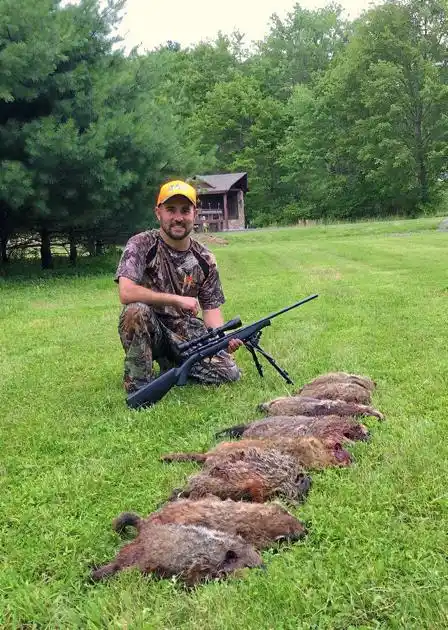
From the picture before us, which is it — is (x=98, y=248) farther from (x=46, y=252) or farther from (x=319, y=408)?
(x=319, y=408)

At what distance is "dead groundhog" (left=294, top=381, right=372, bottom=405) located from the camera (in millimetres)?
4469

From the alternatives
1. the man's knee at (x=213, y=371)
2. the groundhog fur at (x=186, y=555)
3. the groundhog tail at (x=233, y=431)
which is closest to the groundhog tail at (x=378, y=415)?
the groundhog tail at (x=233, y=431)

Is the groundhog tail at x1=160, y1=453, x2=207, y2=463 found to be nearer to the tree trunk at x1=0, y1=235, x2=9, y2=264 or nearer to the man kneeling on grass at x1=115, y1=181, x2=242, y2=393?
the man kneeling on grass at x1=115, y1=181, x2=242, y2=393

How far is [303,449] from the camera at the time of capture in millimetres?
3463

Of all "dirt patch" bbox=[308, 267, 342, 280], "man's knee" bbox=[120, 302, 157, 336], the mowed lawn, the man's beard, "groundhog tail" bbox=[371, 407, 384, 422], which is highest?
the man's beard

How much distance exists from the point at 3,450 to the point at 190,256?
2267 mm

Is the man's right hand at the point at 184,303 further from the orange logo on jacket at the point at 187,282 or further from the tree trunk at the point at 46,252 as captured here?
the tree trunk at the point at 46,252

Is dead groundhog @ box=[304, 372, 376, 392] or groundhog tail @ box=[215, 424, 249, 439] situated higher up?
dead groundhog @ box=[304, 372, 376, 392]

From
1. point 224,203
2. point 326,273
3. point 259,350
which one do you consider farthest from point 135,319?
point 224,203

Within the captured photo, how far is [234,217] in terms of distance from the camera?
50094 mm

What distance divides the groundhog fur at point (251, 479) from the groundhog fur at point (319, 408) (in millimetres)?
898

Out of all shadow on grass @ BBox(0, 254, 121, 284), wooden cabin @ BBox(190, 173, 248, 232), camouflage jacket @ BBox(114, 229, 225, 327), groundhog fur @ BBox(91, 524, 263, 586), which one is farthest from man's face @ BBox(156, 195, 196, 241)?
wooden cabin @ BBox(190, 173, 248, 232)

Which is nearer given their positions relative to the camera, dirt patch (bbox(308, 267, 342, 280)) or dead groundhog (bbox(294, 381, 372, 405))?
dead groundhog (bbox(294, 381, 372, 405))

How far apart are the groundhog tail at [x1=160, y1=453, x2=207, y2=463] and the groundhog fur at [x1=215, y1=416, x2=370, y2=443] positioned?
37 cm
